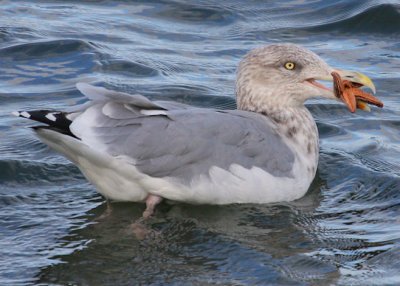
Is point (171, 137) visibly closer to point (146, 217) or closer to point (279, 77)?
point (146, 217)

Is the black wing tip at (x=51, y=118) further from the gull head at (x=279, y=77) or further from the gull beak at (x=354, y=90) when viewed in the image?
the gull beak at (x=354, y=90)

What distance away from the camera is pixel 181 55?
12.2m

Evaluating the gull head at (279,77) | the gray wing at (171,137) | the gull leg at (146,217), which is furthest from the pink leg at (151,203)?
the gull head at (279,77)

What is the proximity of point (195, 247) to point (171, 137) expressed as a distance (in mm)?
801

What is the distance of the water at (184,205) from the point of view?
693 cm

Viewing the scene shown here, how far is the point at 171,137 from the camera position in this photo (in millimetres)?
7484

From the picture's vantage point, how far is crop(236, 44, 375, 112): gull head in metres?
8.42

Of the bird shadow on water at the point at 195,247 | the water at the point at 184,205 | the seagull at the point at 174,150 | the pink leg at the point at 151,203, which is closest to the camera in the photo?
the bird shadow on water at the point at 195,247

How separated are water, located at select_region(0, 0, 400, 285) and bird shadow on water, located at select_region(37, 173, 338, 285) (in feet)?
0.05

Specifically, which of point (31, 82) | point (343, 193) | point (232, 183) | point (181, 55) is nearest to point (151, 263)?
point (232, 183)

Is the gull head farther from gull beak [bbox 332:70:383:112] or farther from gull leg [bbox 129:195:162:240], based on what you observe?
gull leg [bbox 129:195:162:240]

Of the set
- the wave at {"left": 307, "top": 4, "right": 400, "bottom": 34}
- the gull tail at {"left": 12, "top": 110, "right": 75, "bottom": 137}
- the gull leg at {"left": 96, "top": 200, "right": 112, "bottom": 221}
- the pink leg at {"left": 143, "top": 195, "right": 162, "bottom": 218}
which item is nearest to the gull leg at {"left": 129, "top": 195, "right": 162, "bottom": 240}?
the pink leg at {"left": 143, "top": 195, "right": 162, "bottom": 218}

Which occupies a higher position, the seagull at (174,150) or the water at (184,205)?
the seagull at (174,150)

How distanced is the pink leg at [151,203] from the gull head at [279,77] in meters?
1.28
